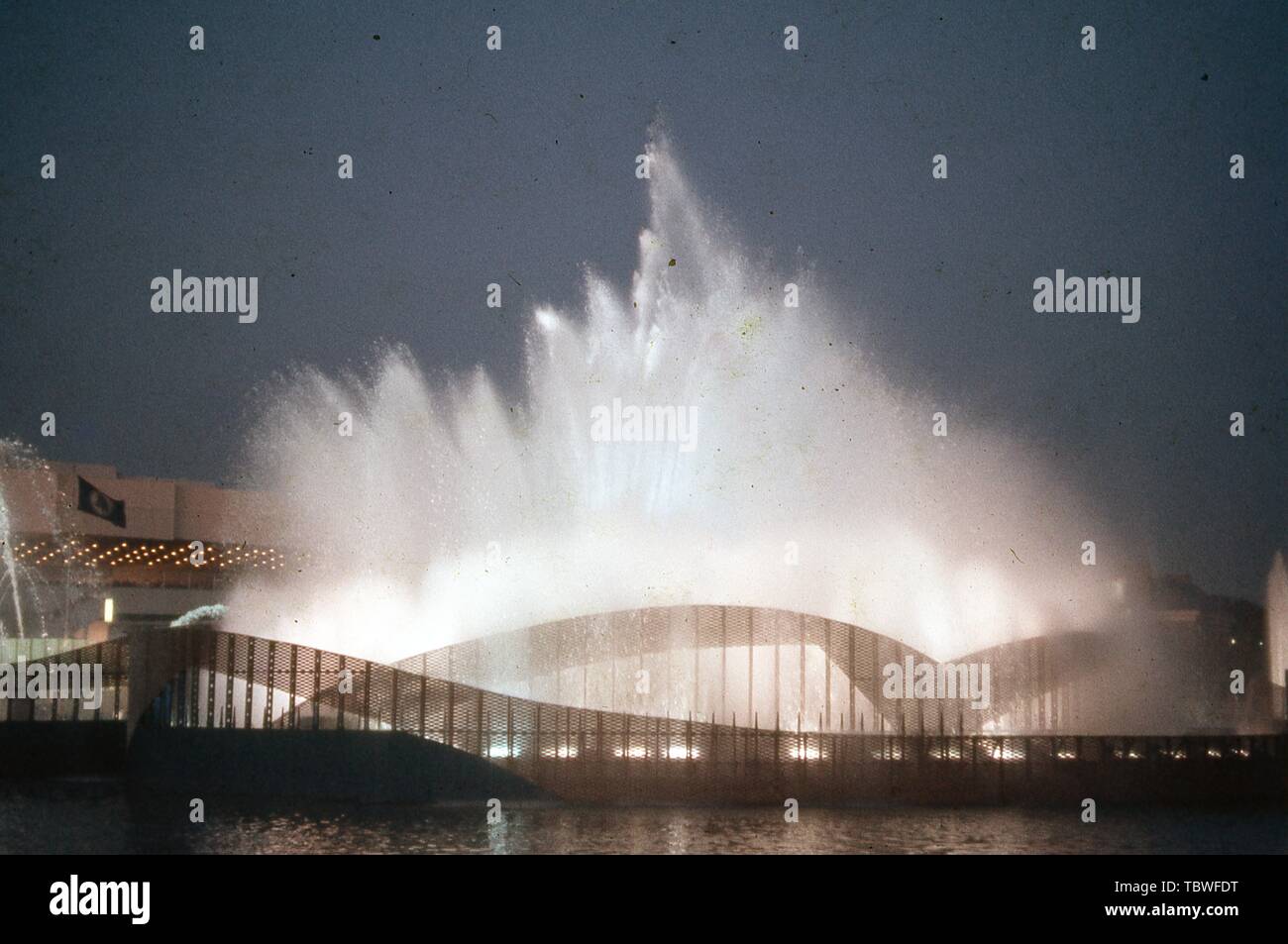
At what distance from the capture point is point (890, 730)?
45562mm

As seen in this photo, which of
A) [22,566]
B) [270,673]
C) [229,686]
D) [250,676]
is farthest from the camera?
[22,566]

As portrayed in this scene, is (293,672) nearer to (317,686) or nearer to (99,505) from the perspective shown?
(317,686)

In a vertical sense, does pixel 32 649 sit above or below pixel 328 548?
below

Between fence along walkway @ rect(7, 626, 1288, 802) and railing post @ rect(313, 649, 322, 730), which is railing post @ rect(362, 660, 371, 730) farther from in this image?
railing post @ rect(313, 649, 322, 730)

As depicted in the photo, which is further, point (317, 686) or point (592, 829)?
point (317, 686)

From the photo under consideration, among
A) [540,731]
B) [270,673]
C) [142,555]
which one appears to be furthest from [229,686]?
[142,555]

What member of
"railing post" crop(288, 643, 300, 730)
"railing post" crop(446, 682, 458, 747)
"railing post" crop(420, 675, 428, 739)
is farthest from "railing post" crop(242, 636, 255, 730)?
"railing post" crop(446, 682, 458, 747)

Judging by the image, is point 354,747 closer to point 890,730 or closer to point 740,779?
point 740,779

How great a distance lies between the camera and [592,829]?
113 feet

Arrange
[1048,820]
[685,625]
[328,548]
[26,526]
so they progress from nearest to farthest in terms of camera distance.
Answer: [1048,820], [685,625], [328,548], [26,526]

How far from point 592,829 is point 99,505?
208ft

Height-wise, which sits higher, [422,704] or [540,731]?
[422,704]
